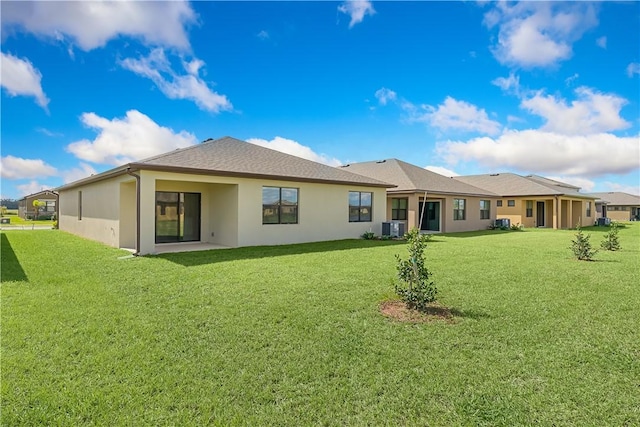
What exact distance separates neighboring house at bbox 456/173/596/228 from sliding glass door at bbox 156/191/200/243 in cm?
2503

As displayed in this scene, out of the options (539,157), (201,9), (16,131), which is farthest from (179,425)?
(539,157)

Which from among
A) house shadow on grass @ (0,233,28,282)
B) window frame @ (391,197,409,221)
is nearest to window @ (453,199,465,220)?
window frame @ (391,197,409,221)

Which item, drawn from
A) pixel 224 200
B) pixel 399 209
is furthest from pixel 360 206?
pixel 224 200

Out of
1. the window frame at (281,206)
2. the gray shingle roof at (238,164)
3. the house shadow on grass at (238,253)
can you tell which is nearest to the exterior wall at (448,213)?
the gray shingle roof at (238,164)

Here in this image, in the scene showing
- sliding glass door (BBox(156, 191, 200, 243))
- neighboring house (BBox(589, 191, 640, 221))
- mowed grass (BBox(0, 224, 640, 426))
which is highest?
neighboring house (BBox(589, 191, 640, 221))

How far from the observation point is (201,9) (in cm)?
1179

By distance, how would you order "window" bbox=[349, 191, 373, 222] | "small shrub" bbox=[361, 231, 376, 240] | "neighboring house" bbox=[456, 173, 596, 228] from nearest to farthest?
"small shrub" bbox=[361, 231, 376, 240], "window" bbox=[349, 191, 373, 222], "neighboring house" bbox=[456, 173, 596, 228]

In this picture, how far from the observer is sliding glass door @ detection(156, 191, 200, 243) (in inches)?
551

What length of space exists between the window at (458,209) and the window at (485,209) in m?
2.60

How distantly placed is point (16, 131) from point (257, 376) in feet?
69.7

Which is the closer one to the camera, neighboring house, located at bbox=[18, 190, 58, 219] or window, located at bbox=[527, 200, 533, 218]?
window, located at bbox=[527, 200, 533, 218]

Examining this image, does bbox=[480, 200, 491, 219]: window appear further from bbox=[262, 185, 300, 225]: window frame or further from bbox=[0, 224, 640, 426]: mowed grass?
bbox=[0, 224, 640, 426]: mowed grass

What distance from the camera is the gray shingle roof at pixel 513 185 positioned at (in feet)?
92.5

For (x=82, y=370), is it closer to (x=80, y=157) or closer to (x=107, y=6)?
(x=107, y=6)
